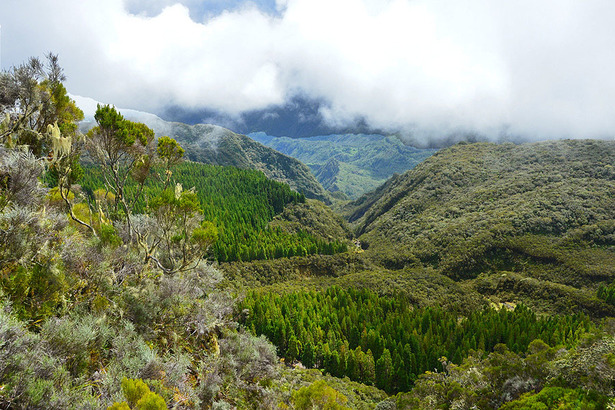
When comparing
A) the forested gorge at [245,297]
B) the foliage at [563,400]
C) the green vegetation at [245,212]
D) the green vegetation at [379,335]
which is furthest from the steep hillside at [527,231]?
the foliage at [563,400]

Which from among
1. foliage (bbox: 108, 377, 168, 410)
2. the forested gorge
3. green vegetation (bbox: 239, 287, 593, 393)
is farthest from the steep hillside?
foliage (bbox: 108, 377, 168, 410)

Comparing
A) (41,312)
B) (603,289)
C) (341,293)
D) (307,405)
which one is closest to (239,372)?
(307,405)

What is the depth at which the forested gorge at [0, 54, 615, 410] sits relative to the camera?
11.1 metres

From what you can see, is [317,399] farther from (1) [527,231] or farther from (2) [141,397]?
(1) [527,231]

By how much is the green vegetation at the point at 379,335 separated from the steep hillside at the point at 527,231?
105 feet

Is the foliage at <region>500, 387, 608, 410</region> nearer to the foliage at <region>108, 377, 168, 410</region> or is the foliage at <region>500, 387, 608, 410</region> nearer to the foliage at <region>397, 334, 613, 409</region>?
the foliage at <region>397, 334, 613, 409</region>

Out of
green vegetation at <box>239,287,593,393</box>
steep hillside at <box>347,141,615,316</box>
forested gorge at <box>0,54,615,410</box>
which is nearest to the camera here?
forested gorge at <box>0,54,615,410</box>

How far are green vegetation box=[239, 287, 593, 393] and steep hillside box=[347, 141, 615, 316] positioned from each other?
31.9 m

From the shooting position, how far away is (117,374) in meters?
10.2

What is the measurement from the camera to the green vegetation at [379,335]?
4728cm

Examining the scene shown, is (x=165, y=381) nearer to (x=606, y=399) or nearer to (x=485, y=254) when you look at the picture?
(x=606, y=399)

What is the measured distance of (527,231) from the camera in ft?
406

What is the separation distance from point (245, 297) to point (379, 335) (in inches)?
1094

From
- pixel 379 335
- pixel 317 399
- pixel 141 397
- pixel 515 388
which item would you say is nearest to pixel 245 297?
pixel 379 335
